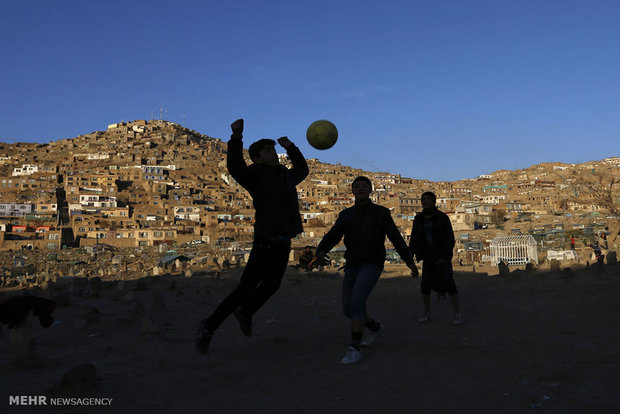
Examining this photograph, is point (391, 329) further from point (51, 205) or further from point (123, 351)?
point (51, 205)

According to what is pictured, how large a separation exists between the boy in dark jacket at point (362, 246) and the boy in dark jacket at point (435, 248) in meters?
1.45

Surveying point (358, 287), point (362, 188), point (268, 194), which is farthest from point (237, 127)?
point (358, 287)

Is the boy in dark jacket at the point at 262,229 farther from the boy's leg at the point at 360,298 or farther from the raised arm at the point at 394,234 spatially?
the raised arm at the point at 394,234

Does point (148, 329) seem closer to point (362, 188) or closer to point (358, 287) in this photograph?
point (358, 287)

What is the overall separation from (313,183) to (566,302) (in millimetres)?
126857

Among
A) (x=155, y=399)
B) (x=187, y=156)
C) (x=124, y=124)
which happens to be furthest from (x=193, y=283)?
(x=124, y=124)

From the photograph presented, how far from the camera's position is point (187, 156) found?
143m

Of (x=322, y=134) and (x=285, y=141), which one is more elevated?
(x=322, y=134)

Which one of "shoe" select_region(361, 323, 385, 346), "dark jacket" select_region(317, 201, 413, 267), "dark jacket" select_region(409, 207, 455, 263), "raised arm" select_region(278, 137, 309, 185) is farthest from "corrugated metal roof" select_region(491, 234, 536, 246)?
"raised arm" select_region(278, 137, 309, 185)

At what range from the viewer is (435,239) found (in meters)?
6.23

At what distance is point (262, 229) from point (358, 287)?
118 centimetres

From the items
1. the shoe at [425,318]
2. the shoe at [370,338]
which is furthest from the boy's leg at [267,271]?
the shoe at [425,318]

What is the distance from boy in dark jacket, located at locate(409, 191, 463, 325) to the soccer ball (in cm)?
175

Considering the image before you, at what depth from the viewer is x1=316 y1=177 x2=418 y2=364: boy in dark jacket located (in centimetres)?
446
